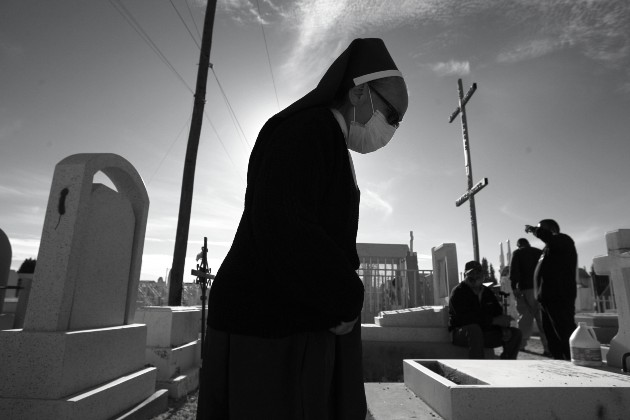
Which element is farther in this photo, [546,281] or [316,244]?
[546,281]

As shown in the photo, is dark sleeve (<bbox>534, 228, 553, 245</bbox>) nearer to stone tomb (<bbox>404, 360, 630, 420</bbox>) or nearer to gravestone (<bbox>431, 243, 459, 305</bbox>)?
stone tomb (<bbox>404, 360, 630, 420</bbox>)

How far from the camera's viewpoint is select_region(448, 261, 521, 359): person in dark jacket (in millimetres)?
5711

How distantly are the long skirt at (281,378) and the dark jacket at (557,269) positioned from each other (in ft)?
16.5

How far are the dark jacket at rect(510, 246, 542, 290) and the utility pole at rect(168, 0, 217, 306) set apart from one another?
257 inches

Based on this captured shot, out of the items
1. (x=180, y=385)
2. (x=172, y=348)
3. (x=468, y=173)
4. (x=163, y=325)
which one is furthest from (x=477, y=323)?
(x=468, y=173)

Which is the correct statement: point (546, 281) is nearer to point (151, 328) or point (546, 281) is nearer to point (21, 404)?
point (151, 328)

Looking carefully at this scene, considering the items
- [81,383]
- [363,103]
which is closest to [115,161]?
[81,383]

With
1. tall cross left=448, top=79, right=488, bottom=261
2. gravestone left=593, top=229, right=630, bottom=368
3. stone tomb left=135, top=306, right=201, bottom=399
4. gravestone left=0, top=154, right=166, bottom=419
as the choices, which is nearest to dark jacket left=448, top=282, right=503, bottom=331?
gravestone left=593, top=229, right=630, bottom=368

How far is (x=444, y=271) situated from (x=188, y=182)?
21.2 ft

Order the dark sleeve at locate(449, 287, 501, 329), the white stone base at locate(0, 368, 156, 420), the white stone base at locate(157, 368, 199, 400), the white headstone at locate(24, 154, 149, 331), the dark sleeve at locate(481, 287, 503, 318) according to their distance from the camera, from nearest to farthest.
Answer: the white stone base at locate(0, 368, 156, 420) → the white headstone at locate(24, 154, 149, 331) → the white stone base at locate(157, 368, 199, 400) → the dark sleeve at locate(449, 287, 501, 329) → the dark sleeve at locate(481, 287, 503, 318)

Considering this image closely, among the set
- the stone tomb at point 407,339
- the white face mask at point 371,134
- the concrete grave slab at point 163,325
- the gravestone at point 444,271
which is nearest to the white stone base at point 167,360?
the concrete grave slab at point 163,325

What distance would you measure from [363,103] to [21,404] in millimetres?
3273

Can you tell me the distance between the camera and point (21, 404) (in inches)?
111

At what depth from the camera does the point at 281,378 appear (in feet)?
3.44
